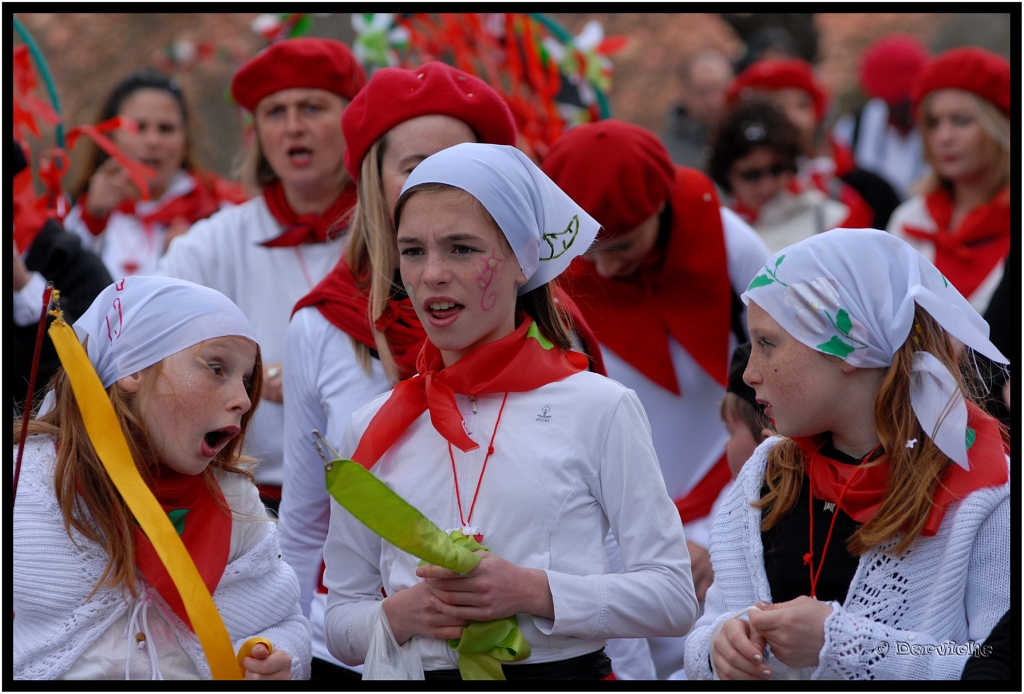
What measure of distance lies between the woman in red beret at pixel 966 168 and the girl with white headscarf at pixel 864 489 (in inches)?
111

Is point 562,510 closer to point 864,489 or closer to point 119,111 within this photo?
point 864,489

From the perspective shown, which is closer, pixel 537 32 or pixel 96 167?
pixel 537 32

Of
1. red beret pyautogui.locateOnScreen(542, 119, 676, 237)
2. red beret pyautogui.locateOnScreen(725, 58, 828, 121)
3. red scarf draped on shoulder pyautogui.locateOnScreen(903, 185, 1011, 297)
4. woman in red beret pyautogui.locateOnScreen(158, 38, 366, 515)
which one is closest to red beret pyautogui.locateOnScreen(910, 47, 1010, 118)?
red scarf draped on shoulder pyautogui.locateOnScreen(903, 185, 1011, 297)

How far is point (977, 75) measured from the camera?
5.45m

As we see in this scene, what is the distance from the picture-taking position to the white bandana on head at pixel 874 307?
8.39ft

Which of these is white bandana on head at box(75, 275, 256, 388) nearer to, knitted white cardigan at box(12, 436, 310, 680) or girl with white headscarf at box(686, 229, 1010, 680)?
knitted white cardigan at box(12, 436, 310, 680)

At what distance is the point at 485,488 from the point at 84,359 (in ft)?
3.16

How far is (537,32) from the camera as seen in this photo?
5.41 meters

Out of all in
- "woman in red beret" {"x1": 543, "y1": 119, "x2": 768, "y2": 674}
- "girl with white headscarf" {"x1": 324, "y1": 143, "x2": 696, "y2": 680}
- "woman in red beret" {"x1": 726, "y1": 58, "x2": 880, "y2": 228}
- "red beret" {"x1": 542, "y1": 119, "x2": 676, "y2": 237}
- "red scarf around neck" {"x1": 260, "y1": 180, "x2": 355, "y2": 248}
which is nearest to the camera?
"girl with white headscarf" {"x1": 324, "y1": 143, "x2": 696, "y2": 680}

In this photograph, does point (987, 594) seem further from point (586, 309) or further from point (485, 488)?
point (586, 309)

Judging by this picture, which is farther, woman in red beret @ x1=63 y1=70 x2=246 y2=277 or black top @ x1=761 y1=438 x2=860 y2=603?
woman in red beret @ x1=63 y1=70 x2=246 y2=277

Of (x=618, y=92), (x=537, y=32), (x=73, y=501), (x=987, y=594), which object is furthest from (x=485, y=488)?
(x=618, y=92)

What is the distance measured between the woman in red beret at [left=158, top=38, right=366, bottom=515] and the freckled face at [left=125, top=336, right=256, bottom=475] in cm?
115

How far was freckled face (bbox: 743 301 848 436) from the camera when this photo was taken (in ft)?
8.55
